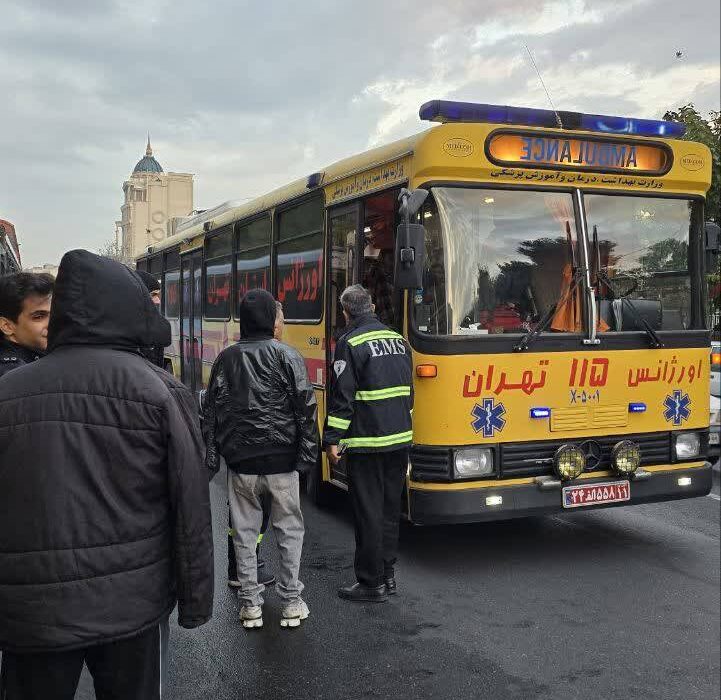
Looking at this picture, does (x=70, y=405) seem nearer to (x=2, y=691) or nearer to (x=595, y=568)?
(x=2, y=691)

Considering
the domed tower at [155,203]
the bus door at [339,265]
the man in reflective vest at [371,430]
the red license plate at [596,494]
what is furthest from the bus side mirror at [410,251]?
the domed tower at [155,203]

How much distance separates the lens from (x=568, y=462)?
576 cm

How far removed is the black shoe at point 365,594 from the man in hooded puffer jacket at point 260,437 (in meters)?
0.45

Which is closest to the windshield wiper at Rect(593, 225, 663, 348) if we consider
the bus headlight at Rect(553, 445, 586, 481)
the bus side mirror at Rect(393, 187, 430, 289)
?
the bus headlight at Rect(553, 445, 586, 481)

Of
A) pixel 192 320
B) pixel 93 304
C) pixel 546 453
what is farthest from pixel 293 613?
pixel 192 320

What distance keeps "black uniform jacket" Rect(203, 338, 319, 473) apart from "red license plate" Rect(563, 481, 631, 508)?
208 cm

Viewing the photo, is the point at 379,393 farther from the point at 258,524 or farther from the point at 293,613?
the point at 293,613

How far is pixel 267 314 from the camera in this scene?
15.6 ft

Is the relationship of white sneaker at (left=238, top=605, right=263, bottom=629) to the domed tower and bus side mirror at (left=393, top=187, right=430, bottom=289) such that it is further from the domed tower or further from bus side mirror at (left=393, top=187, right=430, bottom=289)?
the domed tower

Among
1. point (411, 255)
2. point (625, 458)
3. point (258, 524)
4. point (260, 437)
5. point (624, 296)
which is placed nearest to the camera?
point (260, 437)

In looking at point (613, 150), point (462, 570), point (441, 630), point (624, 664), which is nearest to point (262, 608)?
point (441, 630)

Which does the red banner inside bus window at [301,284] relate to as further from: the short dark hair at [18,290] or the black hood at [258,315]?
the short dark hair at [18,290]

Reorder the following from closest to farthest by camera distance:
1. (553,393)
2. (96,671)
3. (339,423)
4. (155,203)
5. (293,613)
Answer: (96,671) → (293,613) → (339,423) → (553,393) → (155,203)

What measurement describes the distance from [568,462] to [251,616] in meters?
2.45
